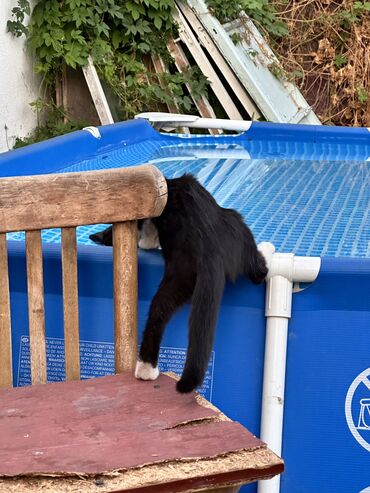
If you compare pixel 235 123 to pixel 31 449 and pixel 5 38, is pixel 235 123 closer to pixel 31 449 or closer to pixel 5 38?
pixel 5 38

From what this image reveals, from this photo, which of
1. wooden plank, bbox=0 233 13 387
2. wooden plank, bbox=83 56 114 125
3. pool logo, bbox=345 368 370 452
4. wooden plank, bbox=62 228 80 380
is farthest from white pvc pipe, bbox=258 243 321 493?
wooden plank, bbox=83 56 114 125

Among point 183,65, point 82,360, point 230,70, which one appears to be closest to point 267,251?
point 82,360

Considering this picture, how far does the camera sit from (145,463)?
4.53ft

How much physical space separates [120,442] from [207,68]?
4841mm

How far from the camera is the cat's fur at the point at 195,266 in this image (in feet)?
5.45

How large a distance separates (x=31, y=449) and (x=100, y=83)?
4639mm

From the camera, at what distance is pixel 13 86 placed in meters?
5.30

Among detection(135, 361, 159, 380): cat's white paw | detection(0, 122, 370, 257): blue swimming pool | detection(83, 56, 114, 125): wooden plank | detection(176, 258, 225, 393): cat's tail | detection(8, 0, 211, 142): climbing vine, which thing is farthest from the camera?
detection(83, 56, 114, 125): wooden plank

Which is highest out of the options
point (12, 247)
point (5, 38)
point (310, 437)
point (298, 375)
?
point (5, 38)

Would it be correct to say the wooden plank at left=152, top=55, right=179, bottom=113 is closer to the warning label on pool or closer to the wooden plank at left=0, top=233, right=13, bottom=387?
the warning label on pool

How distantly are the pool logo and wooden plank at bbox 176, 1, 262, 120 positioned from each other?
4.16 m

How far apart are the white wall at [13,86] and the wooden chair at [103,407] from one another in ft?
11.2

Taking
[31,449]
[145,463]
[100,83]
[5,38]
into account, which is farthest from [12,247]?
[100,83]

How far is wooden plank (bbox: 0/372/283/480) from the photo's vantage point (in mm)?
1378
